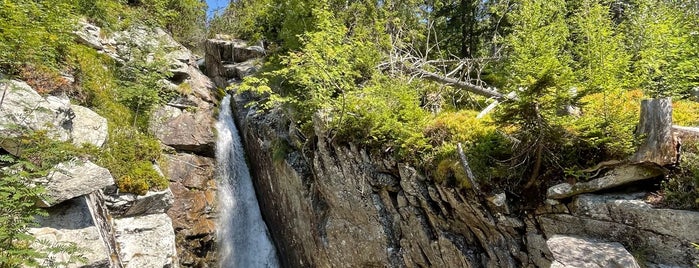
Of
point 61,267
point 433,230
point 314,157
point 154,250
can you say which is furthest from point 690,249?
point 154,250

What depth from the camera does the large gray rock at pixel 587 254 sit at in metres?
3.71

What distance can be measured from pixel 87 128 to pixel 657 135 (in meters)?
11.3

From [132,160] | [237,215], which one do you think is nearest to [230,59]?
[237,215]

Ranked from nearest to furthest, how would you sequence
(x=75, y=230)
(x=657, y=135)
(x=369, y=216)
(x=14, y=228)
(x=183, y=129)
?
(x=657, y=135), (x=14, y=228), (x=75, y=230), (x=369, y=216), (x=183, y=129)

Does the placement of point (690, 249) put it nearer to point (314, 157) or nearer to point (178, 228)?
point (314, 157)

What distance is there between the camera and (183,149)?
40.1ft

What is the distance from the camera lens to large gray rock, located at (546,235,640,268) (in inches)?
146

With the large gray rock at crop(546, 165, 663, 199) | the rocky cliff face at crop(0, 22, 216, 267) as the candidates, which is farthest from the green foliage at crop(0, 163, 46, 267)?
the large gray rock at crop(546, 165, 663, 199)

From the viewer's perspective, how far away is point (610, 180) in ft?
13.9

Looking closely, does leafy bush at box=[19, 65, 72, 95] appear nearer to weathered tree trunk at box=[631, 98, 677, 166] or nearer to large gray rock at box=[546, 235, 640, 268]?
large gray rock at box=[546, 235, 640, 268]

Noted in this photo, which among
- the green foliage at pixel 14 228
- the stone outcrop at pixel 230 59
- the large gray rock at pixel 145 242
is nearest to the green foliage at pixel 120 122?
the large gray rock at pixel 145 242

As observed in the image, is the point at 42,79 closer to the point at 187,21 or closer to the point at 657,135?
the point at 657,135

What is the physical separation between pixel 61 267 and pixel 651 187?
934 cm

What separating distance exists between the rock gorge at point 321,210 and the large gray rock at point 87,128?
0.03m
